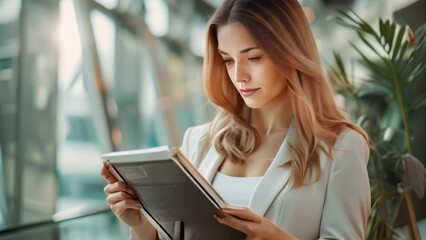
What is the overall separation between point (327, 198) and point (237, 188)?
0.29m

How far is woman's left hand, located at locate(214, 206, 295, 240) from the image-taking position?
1674 mm

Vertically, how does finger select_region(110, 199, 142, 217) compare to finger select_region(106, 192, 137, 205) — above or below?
below

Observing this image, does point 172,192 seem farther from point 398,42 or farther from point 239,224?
point 398,42

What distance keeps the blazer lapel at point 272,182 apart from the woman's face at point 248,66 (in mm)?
166

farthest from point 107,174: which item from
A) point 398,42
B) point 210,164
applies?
point 398,42

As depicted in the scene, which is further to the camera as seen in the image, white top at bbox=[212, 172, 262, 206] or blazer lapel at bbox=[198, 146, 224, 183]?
blazer lapel at bbox=[198, 146, 224, 183]

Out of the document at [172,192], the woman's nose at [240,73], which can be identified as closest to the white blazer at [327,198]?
the document at [172,192]

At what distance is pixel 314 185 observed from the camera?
189 centimetres

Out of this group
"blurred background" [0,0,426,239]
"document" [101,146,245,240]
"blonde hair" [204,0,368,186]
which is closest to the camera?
"document" [101,146,245,240]

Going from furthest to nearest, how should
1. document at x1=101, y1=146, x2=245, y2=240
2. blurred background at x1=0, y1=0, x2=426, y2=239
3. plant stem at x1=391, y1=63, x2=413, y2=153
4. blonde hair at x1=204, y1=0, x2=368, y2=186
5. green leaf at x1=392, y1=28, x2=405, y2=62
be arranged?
blurred background at x1=0, y1=0, x2=426, y2=239, plant stem at x1=391, y1=63, x2=413, y2=153, green leaf at x1=392, y1=28, x2=405, y2=62, blonde hair at x1=204, y1=0, x2=368, y2=186, document at x1=101, y1=146, x2=245, y2=240

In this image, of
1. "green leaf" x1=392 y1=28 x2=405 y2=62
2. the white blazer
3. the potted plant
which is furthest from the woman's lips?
"green leaf" x1=392 y1=28 x2=405 y2=62

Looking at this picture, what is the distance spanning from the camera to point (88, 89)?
19.3ft

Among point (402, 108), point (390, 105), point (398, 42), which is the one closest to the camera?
point (398, 42)

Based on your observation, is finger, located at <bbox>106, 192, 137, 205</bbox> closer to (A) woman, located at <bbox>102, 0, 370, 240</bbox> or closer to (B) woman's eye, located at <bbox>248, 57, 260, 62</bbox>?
(A) woman, located at <bbox>102, 0, 370, 240</bbox>
